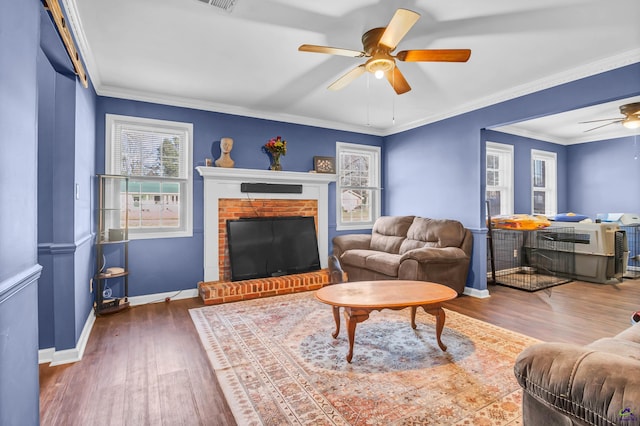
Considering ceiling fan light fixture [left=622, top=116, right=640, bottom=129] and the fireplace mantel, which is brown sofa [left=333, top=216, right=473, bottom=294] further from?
ceiling fan light fixture [left=622, top=116, right=640, bottom=129]

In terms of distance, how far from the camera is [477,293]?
173 inches

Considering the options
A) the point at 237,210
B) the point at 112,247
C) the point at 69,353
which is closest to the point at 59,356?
the point at 69,353

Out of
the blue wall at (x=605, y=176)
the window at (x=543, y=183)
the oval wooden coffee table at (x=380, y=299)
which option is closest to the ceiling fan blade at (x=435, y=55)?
the oval wooden coffee table at (x=380, y=299)

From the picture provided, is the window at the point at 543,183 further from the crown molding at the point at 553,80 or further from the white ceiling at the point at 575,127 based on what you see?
the crown molding at the point at 553,80

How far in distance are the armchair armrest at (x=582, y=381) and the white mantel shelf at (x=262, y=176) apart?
395cm

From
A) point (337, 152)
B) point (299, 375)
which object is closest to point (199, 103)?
point (337, 152)

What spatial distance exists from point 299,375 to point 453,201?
3.61 m

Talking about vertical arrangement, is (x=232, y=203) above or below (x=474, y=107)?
below

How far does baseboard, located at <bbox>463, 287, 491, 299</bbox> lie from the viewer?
435cm

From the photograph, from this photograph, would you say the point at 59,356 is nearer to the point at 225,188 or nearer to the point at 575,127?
the point at 225,188

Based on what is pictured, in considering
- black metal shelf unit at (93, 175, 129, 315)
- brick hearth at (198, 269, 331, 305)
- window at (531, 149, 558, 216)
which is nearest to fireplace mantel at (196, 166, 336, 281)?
brick hearth at (198, 269, 331, 305)

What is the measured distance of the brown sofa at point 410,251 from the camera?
4074 mm

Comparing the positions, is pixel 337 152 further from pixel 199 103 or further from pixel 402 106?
pixel 199 103

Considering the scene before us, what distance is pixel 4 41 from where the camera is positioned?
45.8 inches
